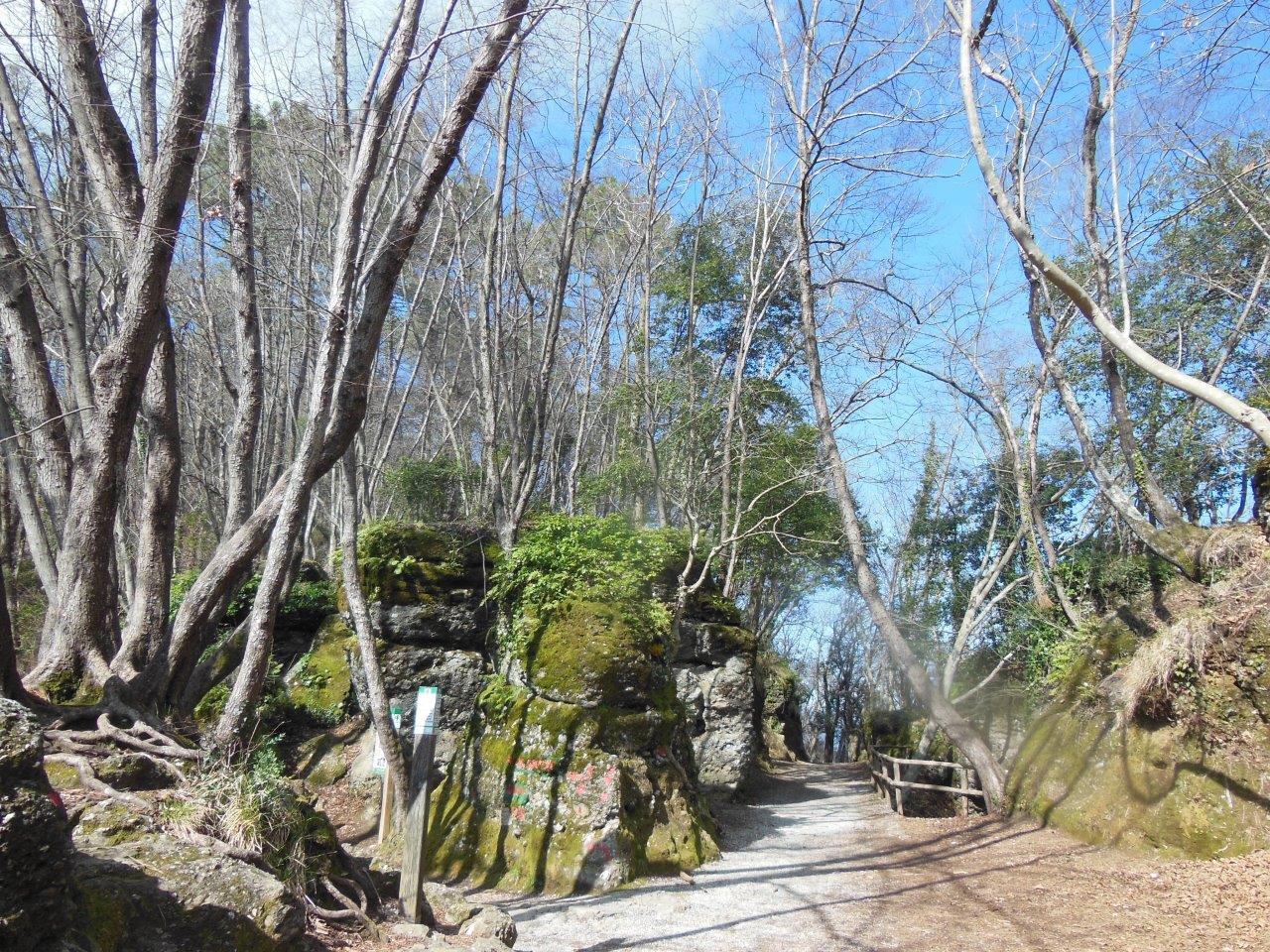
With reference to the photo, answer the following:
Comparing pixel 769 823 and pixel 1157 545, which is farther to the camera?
pixel 769 823

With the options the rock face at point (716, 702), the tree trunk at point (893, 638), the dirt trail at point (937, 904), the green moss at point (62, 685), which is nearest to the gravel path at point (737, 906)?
the dirt trail at point (937, 904)

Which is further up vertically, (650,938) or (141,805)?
(141,805)

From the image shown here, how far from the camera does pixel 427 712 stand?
19.1ft

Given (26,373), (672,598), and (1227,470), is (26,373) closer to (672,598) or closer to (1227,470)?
(672,598)

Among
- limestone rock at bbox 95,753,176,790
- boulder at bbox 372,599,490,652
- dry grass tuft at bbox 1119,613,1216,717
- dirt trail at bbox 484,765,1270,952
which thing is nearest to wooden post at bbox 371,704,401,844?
dirt trail at bbox 484,765,1270,952

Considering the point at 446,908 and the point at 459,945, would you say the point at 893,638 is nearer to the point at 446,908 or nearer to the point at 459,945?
the point at 446,908

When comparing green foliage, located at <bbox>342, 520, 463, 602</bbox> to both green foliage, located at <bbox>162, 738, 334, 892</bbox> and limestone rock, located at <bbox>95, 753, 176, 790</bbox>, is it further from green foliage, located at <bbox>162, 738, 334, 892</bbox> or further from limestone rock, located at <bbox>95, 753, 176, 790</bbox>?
limestone rock, located at <bbox>95, 753, 176, 790</bbox>

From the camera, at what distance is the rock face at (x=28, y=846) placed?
2.49m

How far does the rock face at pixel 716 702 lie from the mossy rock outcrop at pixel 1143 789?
448 centimetres

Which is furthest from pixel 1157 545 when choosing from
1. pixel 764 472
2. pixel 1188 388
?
pixel 764 472

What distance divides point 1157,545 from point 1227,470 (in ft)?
22.9

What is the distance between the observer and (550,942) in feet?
19.6

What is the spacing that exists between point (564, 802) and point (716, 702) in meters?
5.54

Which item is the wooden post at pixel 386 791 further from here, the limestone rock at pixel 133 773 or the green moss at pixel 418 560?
the limestone rock at pixel 133 773
